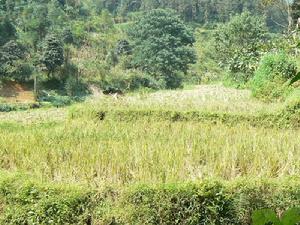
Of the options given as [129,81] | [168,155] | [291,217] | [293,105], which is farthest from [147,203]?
[129,81]

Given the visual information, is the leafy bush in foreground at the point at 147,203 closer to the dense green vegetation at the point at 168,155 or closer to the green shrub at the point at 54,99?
the dense green vegetation at the point at 168,155

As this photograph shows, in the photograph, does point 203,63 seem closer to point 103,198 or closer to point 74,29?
point 74,29

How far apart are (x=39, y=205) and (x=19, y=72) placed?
2614 centimetres

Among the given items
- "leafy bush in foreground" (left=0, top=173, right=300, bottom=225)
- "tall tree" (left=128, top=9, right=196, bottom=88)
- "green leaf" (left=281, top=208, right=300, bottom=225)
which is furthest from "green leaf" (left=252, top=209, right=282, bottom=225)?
"tall tree" (left=128, top=9, right=196, bottom=88)

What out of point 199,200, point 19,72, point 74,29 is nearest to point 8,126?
point 199,200

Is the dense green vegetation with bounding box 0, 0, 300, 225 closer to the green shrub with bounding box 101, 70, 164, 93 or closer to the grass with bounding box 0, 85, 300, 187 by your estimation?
the grass with bounding box 0, 85, 300, 187

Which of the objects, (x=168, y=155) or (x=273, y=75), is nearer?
(x=168, y=155)

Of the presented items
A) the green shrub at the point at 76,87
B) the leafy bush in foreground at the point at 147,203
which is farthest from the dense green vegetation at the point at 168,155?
the green shrub at the point at 76,87

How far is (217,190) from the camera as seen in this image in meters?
4.36

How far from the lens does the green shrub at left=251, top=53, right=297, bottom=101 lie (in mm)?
12868

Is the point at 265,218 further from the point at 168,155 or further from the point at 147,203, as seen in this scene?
the point at 168,155

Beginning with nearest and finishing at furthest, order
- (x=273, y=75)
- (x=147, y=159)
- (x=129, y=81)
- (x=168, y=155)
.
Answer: (x=147, y=159) → (x=168, y=155) → (x=273, y=75) → (x=129, y=81)

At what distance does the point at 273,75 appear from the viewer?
526 inches

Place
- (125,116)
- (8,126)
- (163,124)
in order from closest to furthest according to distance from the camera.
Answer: (163,124) < (125,116) < (8,126)
